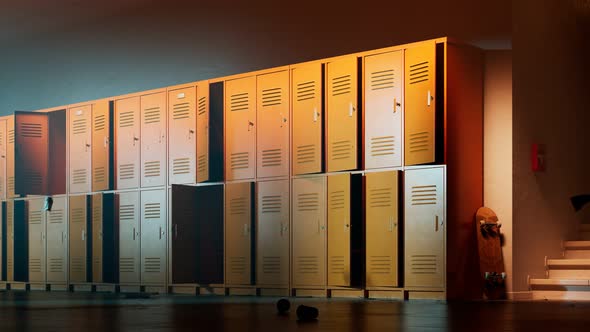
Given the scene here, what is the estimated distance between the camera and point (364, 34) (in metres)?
9.39

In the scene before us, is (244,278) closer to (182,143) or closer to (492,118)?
(182,143)

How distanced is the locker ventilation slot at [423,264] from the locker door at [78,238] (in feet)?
15.8

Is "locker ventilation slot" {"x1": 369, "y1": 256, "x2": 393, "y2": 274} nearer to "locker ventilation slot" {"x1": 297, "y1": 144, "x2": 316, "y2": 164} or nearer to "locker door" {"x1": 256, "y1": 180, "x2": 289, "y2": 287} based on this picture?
"locker door" {"x1": 256, "y1": 180, "x2": 289, "y2": 287}

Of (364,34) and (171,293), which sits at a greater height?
(364,34)

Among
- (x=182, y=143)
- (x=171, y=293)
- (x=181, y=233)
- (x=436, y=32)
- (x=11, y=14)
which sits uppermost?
(x=11, y=14)

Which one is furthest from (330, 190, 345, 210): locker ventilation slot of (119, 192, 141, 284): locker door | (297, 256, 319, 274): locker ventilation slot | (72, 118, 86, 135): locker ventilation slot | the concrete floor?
(72, 118, 86, 135): locker ventilation slot

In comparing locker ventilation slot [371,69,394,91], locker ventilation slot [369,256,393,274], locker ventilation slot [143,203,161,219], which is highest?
locker ventilation slot [371,69,394,91]

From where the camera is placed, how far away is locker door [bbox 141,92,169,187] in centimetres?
1045

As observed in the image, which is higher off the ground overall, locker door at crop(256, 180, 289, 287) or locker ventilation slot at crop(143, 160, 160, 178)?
locker ventilation slot at crop(143, 160, 160, 178)

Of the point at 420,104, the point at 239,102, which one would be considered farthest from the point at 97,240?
the point at 420,104

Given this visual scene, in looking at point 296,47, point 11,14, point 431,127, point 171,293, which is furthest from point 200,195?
point 11,14

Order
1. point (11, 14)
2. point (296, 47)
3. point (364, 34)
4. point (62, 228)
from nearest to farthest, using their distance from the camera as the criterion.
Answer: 1. point (364, 34)
2. point (296, 47)
3. point (62, 228)
4. point (11, 14)

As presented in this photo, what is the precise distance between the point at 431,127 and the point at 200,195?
3.16 meters

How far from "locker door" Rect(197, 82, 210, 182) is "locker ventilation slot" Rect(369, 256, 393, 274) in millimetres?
2300
